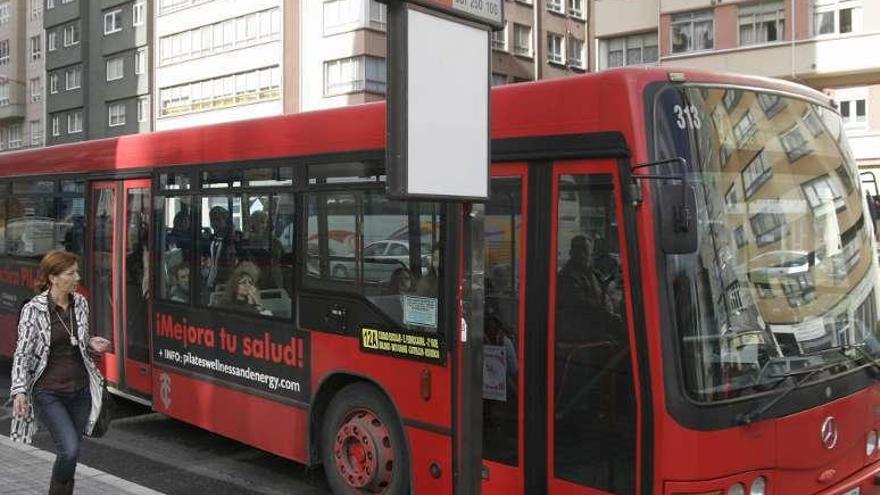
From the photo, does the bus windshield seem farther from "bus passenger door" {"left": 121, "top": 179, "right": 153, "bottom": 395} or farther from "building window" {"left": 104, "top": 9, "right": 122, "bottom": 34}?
"building window" {"left": 104, "top": 9, "right": 122, "bottom": 34}

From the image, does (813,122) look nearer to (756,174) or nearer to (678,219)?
(756,174)

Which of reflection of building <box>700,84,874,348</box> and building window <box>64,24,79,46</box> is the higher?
building window <box>64,24,79,46</box>

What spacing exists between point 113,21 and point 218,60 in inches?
514

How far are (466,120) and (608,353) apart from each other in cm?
146

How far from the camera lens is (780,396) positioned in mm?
3990

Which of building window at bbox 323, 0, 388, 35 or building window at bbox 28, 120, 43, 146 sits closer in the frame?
building window at bbox 323, 0, 388, 35

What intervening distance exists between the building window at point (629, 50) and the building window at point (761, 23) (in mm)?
4139

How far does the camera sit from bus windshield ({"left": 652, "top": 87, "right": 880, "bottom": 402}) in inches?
154

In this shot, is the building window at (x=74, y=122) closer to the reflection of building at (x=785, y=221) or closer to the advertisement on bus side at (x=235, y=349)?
the advertisement on bus side at (x=235, y=349)

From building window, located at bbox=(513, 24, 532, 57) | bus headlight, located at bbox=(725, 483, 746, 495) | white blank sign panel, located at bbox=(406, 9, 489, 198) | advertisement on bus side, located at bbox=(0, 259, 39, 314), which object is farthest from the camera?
building window, located at bbox=(513, 24, 532, 57)

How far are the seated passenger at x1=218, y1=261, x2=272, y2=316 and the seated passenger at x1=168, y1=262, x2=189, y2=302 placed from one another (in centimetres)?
59

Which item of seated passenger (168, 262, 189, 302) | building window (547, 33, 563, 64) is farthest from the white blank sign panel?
building window (547, 33, 563, 64)

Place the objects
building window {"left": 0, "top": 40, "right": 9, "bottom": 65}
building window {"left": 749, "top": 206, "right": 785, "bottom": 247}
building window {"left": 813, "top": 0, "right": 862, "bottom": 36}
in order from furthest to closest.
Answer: building window {"left": 0, "top": 40, "right": 9, "bottom": 65} < building window {"left": 813, "top": 0, "right": 862, "bottom": 36} < building window {"left": 749, "top": 206, "right": 785, "bottom": 247}

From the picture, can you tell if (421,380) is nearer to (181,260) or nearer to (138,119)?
(181,260)
